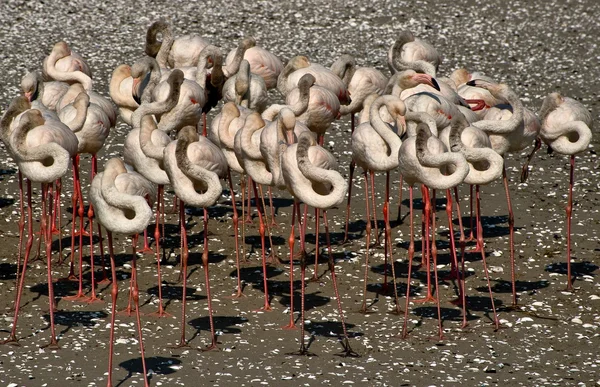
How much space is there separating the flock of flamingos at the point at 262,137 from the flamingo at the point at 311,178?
0.01 meters

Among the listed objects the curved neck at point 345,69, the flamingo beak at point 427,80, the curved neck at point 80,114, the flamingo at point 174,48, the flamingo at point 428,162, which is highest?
the flamingo at point 174,48

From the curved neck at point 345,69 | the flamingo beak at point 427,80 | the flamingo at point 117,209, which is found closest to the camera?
the flamingo at point 117,209

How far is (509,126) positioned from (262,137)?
2081 millimetres

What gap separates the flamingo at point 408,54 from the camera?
38.7 ft

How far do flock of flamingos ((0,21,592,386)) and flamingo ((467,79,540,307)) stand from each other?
0.5 inches

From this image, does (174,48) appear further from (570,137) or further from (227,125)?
(570,137)

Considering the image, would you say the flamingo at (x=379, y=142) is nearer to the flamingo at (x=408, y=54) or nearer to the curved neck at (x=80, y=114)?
the curved neck at (x=80, y=114)

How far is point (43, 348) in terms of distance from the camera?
792 cm

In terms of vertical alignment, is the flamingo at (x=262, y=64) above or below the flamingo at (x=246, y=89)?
above

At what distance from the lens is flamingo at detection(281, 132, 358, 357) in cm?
783

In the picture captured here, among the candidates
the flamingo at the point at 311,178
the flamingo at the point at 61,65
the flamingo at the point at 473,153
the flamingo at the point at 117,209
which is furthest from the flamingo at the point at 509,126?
the flamingo at the point at 61,65

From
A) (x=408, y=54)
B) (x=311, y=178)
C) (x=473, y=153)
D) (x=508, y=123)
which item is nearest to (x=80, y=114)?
(x=311, y=178)

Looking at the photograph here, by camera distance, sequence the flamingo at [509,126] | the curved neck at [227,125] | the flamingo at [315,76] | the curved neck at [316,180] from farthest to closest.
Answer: the flamingo at [315,76] → the curved neck at [227,125] → the flamingo at [509,126] → the curved neck at [316,180]

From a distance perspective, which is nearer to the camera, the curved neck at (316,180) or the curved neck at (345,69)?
the curved neck at (316,180)
